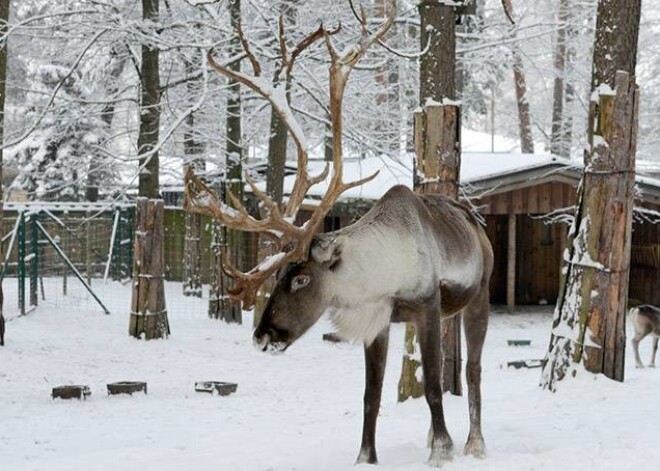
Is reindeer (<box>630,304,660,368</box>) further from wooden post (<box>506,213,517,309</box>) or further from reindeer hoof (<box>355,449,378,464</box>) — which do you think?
reindeer hoof (<box>355,449,378,464</box>)

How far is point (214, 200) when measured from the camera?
5.76 meters

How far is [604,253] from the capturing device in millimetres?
8336

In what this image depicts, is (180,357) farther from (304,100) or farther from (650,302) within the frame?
(650,302)

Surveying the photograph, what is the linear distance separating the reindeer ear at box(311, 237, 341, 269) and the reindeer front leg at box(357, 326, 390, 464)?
2.00 ft

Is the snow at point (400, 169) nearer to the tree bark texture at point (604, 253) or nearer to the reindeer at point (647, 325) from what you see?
the reindeer at point (647, 325)

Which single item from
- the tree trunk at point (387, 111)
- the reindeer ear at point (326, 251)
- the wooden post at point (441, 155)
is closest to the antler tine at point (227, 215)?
the reindeer ear at point (326, 251)

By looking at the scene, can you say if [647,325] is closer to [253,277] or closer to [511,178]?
[511,178]

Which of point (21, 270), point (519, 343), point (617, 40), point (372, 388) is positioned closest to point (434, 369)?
point (372, 388)

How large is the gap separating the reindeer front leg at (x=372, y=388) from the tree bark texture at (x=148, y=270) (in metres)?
8.67

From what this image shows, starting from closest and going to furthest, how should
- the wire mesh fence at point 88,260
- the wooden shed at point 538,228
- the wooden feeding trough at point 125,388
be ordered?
the wooden feeding trough at point 125,388
the wire mesh fence at point 88,260
the wooden shed at point 538,228

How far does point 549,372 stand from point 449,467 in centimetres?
291

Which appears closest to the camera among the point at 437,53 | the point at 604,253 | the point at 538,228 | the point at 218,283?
the point at 604,253

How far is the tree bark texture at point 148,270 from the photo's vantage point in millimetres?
14312

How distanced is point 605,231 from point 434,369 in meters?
3.07
